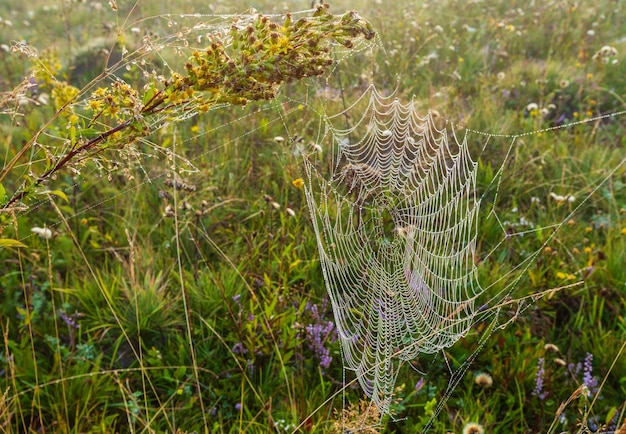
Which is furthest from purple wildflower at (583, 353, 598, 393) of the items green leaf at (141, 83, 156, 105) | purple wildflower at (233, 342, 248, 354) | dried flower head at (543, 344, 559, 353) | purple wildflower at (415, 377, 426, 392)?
green leaf at (141, 83, 156, 105)

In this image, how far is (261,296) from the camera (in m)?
2.82

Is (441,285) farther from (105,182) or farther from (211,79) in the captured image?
(105,182)

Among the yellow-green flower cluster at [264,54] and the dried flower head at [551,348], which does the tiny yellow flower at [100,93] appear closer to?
the yellow-green flower cluster at [264,54]

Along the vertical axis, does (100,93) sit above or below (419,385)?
above

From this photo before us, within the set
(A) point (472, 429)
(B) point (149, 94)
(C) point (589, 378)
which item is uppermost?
(B) point (149, 94)

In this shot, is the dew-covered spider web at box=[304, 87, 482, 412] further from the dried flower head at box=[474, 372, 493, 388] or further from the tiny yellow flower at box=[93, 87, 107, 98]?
the tiny yellow flower at box=[93, 87, 107, 98]

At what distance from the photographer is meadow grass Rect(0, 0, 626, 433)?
234 cm

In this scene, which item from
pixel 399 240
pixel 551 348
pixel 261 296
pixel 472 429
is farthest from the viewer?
pixel 399 240

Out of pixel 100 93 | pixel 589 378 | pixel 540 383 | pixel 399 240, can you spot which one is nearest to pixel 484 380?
pixel 540 383

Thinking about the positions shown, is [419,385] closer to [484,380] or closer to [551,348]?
[484,380]

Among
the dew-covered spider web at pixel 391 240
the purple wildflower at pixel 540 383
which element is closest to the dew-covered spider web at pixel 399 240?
the dew-covered spider web at pixel 391 240

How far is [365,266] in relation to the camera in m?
3.20

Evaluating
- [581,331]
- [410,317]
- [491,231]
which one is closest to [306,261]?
[410,317]

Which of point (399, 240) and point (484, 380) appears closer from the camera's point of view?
point (484, 380)
